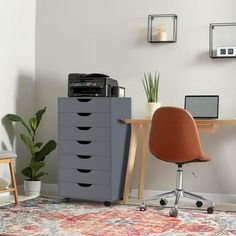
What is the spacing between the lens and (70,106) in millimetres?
4148

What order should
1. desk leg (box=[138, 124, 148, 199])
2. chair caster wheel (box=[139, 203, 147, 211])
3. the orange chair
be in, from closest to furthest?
the orange chair → chair caster wheel (box=[139, 203, 147, 211]) → desk leg (box=[138, 124, 148, 199])

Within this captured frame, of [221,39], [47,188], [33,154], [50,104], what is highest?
[221,39]

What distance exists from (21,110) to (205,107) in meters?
1.85

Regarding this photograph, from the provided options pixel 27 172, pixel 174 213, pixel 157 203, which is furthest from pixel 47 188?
pixel 174 213

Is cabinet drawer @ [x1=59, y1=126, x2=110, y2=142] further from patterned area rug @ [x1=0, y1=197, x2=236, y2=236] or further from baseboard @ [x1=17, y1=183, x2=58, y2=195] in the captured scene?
baseboard @ [x1=17, y1=183, x2=58, y2=195]

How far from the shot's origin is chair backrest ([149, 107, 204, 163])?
362 centimetres

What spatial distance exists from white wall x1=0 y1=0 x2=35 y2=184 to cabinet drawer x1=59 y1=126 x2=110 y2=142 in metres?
0.69

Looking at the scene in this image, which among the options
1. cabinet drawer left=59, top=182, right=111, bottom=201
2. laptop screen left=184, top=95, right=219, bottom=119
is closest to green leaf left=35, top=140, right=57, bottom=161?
cabinet drawer left=59, top=182, right=111, bottom=201

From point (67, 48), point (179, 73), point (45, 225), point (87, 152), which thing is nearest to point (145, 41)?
point (179, 73)

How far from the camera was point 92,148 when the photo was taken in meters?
4.07

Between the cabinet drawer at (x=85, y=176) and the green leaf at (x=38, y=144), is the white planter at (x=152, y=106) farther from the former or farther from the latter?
the green leaf at (x=38, y=144)

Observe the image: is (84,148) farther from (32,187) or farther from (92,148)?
(32,187)

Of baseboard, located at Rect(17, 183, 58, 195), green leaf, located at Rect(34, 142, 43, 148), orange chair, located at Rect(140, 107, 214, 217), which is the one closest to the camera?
orange chair, located at Rect(140, 107, 214, 217)

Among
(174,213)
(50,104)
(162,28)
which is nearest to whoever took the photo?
(174,213)
